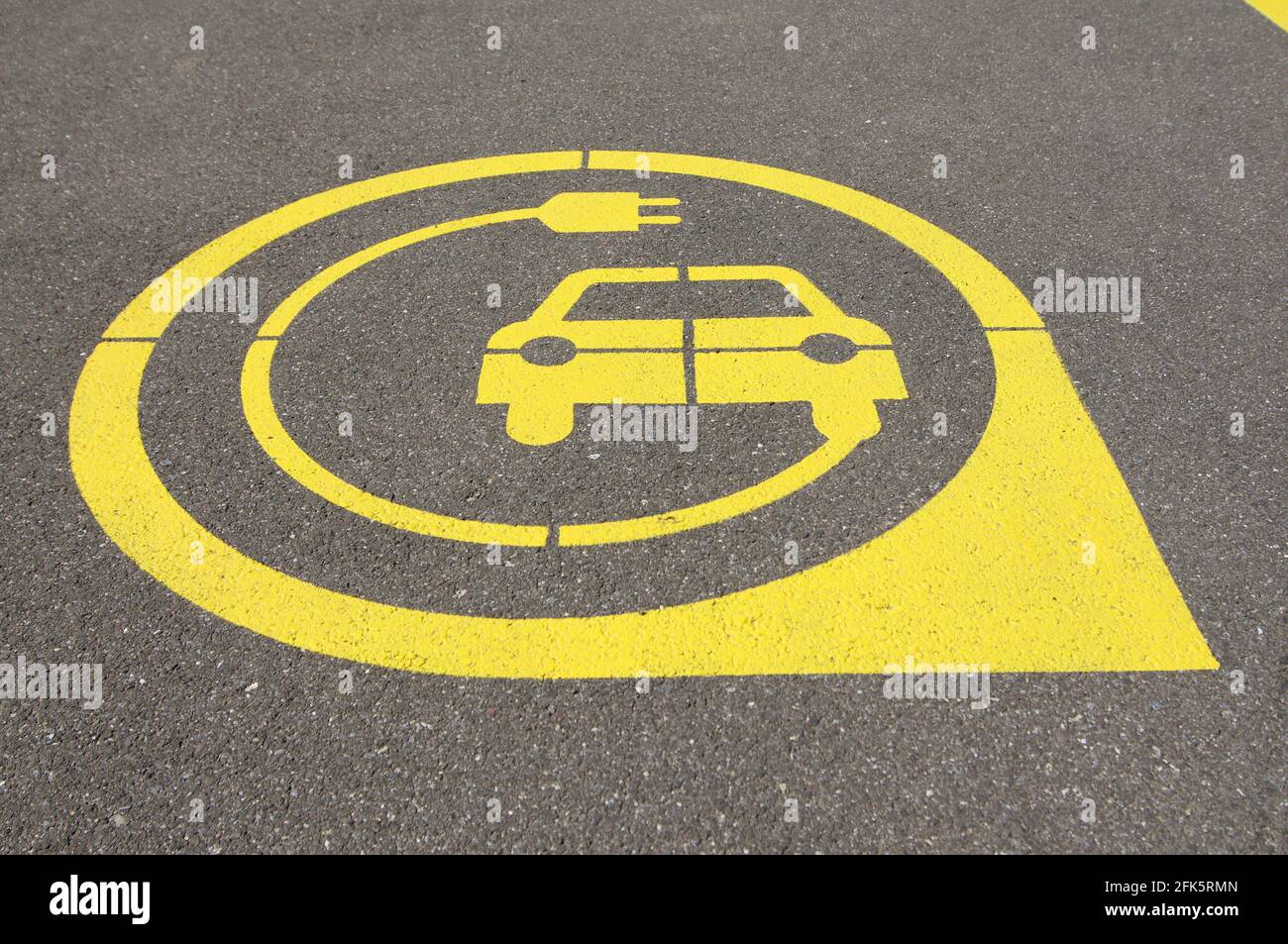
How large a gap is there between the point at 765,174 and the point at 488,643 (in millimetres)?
3432

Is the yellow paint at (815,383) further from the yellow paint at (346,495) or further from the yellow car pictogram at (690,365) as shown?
the yellow paint at (346,495)

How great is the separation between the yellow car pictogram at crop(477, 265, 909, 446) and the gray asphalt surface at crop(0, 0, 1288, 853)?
13cm

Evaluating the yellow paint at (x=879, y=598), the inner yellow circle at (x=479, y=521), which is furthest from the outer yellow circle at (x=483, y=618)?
the inner yellow circle at (x=479, y=521)

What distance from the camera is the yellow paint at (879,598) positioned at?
11.1 ft

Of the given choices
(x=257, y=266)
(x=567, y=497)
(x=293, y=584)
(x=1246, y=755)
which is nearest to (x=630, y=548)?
(x=567, y=497)

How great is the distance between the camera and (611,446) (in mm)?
4141

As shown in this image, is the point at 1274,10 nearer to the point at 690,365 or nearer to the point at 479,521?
the point at 690,365

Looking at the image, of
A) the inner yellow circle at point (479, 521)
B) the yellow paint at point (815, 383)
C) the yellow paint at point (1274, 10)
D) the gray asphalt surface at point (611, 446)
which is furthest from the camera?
the yellow paint at point (1274, 10)

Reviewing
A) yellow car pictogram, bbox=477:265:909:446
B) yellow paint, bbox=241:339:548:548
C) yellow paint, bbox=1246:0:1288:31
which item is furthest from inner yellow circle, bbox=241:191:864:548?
yellow paint, bbox=1246:0:1288:31

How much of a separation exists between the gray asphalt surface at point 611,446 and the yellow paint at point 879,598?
80mm

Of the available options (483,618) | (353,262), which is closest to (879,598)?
(483,618)

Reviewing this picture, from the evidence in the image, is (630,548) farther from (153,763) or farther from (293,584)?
(153,763)

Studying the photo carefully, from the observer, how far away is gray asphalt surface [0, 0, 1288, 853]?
3.03 m

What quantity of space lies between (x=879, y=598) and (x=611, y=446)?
47.3 inches
